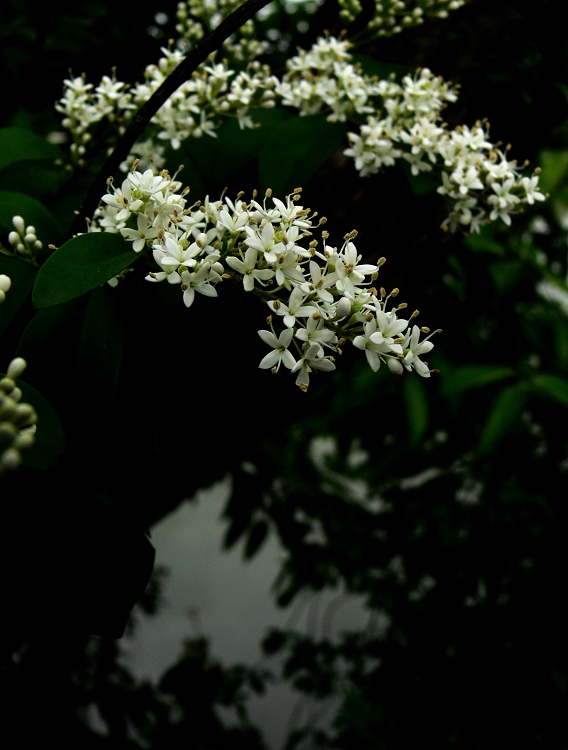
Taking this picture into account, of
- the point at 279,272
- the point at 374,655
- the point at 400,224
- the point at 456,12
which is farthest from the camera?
the point at 374,655

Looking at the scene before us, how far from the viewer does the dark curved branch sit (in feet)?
1.81

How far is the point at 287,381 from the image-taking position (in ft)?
2.25

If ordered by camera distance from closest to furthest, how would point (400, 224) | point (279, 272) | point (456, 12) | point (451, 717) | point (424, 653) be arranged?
point (279, 272)
point (400, 224)
point (456, 12)
point (451, 717)
point (424, 653)

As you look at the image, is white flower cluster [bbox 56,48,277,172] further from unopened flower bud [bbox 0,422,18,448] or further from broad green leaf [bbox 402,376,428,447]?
broad green leaf [bbox 402,376,428,447]

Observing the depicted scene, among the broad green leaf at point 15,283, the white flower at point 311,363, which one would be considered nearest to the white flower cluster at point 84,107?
the broad green leaf at point 15,283

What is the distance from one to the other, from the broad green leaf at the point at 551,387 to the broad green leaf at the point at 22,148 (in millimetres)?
979

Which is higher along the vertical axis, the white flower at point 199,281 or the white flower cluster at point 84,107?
the white flower cluster at point 84,107

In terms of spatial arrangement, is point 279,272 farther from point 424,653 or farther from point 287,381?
point 424,653

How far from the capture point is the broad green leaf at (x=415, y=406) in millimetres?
1300

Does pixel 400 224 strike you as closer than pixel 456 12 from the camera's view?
Yes

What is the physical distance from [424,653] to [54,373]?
144cm

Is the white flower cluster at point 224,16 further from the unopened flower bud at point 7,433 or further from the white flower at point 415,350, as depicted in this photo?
the unopened flower bud at point 7,433

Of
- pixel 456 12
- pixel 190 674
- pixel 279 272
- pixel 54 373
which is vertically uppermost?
pixel 456 12

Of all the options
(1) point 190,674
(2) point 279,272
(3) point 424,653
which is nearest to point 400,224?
(2) point 279,272
